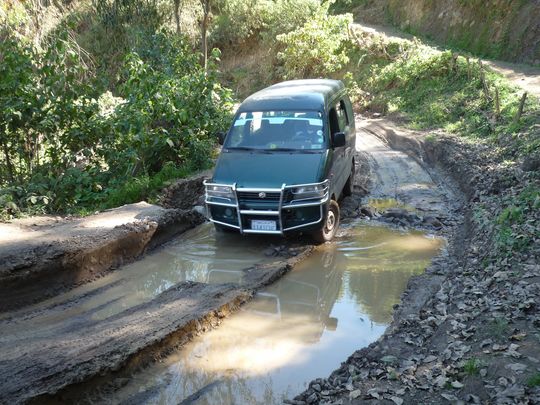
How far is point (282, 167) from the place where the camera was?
26.6 feet

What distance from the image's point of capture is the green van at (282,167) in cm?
786

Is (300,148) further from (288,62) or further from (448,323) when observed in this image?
(288,62)

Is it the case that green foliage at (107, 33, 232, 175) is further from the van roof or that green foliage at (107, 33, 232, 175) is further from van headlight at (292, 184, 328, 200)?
van headlight at (292, 184, 328, 200)

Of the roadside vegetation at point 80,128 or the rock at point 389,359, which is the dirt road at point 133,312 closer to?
the rock at point 389,359

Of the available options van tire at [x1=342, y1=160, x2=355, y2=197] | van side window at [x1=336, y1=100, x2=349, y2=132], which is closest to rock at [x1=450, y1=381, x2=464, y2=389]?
van side window at [x1=336, y1=100, x2=349, y2=132]

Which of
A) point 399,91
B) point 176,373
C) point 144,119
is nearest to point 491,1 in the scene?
point 399,91

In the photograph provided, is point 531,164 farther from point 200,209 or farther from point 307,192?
point 200,209

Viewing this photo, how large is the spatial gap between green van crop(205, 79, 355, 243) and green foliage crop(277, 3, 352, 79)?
15.4 m

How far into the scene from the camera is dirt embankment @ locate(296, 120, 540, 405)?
13.9 ft

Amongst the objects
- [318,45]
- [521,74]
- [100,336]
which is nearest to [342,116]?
[100,336]

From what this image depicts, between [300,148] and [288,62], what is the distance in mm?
17807

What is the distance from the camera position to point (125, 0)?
45.8 feet

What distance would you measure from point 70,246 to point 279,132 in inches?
142

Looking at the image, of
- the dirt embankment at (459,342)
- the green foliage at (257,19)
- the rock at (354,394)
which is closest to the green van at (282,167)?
the dirt embankment at (459,342)
